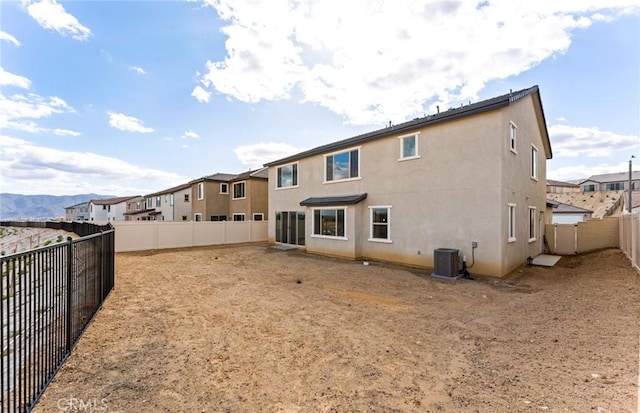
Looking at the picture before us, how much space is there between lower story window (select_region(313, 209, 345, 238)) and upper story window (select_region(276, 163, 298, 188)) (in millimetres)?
3487

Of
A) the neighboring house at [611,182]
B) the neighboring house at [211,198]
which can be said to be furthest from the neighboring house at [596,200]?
the neighboring house at [211,198]

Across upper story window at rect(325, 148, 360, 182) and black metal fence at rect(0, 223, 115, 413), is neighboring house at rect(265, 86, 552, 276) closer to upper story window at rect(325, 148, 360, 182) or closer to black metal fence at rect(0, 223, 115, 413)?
upper story window at rect(325, 148, 360, 182)

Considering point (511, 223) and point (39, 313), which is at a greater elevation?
point (511, 223)

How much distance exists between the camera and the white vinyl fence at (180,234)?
16.6 m

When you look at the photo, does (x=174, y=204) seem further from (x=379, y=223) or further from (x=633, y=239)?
(x=633, y=239)

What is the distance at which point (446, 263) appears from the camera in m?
9.98

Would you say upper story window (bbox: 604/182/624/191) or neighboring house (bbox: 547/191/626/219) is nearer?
neighboring house (bbox: 547/191/626/219)

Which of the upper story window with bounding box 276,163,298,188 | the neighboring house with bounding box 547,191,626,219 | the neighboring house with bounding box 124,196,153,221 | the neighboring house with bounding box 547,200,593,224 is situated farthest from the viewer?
the neighboring house with bounding box 124,196,153,221

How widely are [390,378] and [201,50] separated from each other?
655 inches

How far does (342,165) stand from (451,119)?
6015 mm

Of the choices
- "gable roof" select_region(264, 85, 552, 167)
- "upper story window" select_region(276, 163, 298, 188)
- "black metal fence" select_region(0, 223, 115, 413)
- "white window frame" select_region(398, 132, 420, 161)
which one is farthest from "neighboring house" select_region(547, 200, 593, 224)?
"black metal fence" select_region(0, 223, 115, 413)

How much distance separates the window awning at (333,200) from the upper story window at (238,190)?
11.0 metres

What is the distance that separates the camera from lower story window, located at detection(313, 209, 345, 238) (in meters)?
14.4

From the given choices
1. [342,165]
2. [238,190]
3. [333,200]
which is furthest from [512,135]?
[238,190]
